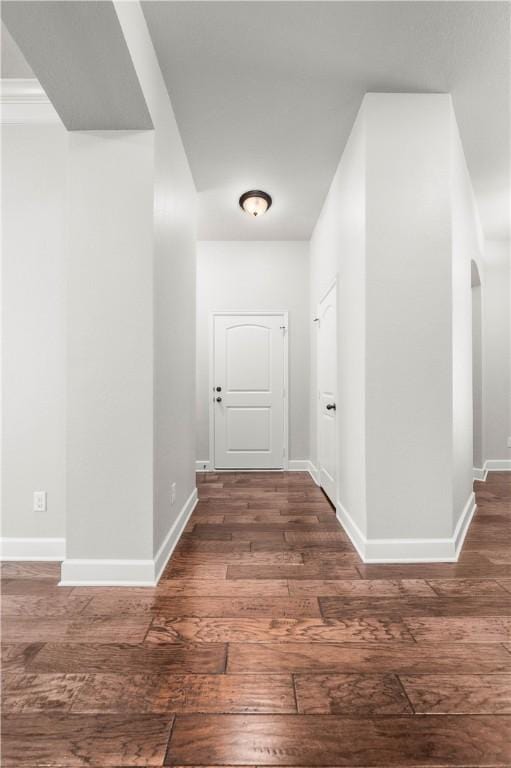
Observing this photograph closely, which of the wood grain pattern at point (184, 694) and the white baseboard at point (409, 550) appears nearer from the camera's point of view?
the wood grain pattern at point (184, 694)

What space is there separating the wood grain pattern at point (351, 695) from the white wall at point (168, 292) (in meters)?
1.11

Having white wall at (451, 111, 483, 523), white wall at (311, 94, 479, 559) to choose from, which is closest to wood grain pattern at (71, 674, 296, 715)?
white wall at (311, 94, 479, 559)

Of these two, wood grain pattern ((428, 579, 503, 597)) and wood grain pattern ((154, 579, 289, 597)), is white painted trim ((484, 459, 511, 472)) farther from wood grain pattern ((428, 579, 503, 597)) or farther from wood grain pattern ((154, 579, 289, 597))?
wood grain pattern ((154, 579, 289, 597))

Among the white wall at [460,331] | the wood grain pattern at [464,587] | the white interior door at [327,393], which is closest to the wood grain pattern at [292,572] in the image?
the wood grain pattern at [464,587]

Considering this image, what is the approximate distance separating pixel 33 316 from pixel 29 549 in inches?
55.0

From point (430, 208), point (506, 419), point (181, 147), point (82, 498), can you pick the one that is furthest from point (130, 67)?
point (506, 419)

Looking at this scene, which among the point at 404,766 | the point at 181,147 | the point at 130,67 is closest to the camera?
the point at 404,766

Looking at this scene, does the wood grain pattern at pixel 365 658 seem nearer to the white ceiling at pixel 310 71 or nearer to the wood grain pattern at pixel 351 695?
the wood grain pattern at pixel 351 695

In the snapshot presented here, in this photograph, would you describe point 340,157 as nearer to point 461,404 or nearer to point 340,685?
point 461,404

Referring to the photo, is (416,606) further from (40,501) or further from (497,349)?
(497,349)

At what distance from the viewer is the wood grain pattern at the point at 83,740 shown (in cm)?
115

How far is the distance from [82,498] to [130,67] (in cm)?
205

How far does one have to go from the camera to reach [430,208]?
2539mm

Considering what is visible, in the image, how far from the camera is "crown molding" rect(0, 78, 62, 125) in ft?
7.97
